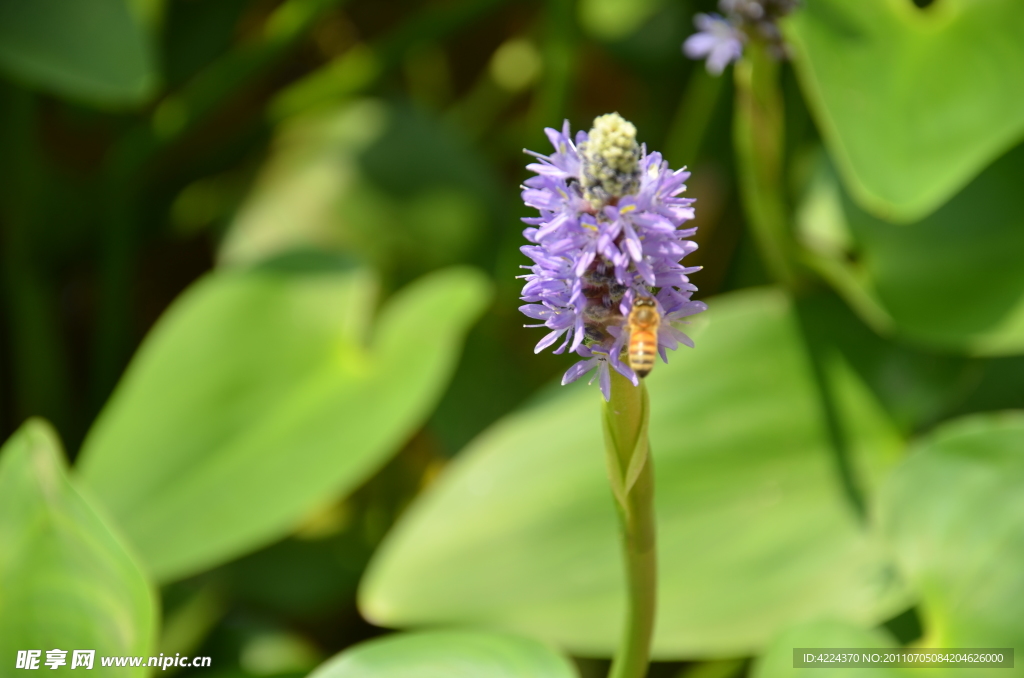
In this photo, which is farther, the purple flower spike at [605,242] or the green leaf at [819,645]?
the green leaf at [819,645]

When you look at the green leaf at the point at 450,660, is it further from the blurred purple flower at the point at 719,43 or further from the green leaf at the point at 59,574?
the blurred purple flower at the point at 719,43

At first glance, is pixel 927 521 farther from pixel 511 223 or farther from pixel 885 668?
pixel 511 223

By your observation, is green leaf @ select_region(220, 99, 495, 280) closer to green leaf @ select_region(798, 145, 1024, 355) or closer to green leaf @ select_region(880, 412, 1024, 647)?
green leaf @ select_region(798, 145, 1024, 355)

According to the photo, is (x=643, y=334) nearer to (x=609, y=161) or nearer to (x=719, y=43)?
(x=609, y=161)

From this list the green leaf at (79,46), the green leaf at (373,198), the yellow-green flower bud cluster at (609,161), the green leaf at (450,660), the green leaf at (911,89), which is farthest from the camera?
the green leaf at (373,198)

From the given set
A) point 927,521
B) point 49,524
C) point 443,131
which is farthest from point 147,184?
point 927,521

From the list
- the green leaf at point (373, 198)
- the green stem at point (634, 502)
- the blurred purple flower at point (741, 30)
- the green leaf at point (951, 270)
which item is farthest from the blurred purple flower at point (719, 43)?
the green leaf at point (373, 198)
